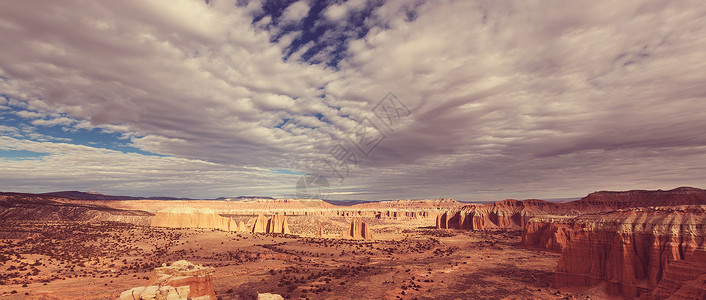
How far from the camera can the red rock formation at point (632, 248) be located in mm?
26031

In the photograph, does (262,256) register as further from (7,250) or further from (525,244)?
(525,244)

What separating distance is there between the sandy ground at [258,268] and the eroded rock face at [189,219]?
3374cm

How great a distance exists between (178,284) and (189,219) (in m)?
106

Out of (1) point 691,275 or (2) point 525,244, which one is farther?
(2) point 525,244

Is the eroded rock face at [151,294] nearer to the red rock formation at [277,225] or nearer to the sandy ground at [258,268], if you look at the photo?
the sandy ground at [258,268]

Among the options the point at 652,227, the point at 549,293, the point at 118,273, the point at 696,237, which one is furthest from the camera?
the point at 118,273

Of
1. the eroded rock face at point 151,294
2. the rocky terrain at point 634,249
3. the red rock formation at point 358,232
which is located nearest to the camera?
the eroded rock face at point 151,294

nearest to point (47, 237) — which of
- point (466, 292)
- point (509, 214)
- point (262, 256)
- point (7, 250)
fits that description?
point (7, 250)

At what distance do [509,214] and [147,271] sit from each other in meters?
146

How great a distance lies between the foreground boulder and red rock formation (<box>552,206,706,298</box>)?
38217 mm

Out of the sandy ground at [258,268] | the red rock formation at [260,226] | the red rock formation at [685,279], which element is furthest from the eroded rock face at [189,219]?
the red rock formation at [685,279]

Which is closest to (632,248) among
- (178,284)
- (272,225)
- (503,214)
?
(178,284)

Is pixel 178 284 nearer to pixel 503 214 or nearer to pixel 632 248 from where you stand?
pixel 632 248

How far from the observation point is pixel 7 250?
47.8m
